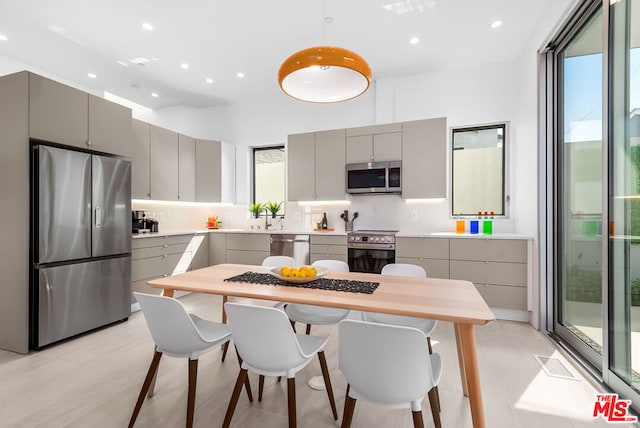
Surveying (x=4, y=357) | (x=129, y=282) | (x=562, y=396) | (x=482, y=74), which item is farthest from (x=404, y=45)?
(x=4, y=357)

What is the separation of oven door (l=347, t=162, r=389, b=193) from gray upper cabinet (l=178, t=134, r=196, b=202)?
2522 millimetres

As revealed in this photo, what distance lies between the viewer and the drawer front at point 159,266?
378 cm

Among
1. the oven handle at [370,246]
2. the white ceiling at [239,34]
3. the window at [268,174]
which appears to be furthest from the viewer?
the window at [268,174]

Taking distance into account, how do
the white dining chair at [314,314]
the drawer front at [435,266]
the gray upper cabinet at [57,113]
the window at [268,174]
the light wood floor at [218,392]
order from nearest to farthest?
the light wood floor at [218,392], the white dining chair at [314,314], the gray upper cabinet at [57,113], the drawer front at [435,266], the window at [268,174]

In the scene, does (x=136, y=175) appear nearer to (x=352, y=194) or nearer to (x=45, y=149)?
(x=45, y=149)

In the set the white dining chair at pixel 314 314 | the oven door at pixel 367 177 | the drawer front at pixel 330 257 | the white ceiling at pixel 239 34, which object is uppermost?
the white ceiling at pixel 239 34

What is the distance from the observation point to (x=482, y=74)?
164 inches

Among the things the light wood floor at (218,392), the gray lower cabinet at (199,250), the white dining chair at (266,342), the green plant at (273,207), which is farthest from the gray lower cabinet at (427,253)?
the gray lower cabinet at (199,250)

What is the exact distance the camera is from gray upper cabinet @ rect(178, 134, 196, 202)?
479 centimetres

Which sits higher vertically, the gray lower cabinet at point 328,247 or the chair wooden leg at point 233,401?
the gray lower cabinet at point 328,247

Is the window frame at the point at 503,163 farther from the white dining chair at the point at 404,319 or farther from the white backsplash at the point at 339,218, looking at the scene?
the white dining chair at the point at 404,319

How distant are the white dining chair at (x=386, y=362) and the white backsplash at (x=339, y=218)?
3278 mm

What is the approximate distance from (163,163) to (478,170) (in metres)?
4.41

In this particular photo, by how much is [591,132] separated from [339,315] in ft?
7.82
